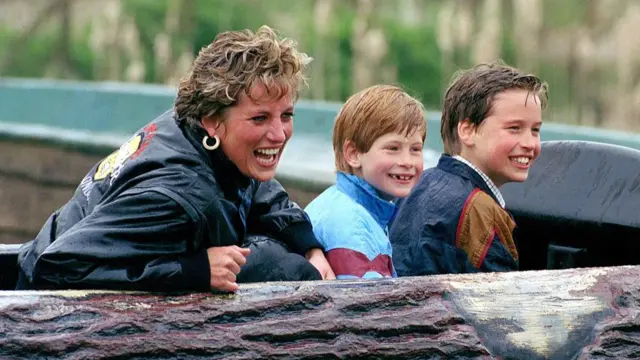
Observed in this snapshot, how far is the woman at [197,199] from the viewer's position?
92.7 inches

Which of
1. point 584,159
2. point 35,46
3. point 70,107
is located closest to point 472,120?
point 584,159

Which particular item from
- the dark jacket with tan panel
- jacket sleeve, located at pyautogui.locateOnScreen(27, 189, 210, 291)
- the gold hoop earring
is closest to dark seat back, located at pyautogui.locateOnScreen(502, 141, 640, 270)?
the dark jacket with tan panel

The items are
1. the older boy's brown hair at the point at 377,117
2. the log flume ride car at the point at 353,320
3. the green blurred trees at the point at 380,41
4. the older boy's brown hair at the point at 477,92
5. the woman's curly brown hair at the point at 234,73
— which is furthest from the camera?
the green blurred trees at the point at 380,41

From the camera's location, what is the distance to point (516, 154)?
3094mm

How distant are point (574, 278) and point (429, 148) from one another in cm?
592

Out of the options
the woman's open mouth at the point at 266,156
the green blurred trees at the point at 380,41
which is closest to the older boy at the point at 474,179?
the woman's open mouth at the point at 266,156

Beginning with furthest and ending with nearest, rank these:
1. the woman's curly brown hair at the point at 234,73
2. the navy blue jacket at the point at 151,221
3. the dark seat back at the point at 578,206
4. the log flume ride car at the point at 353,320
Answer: the dark seat back at the point at 578,206, the woman's curly brown hair at the point at 234,73, the navy blue jacket at the point at 151,221, the log flume ride car at the point at 353,320

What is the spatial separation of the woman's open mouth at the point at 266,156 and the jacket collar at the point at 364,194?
1.38 ft

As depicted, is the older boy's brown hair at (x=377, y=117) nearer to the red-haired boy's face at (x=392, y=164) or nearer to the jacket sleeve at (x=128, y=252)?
the red-haired boy's face at (x=392, y=164)

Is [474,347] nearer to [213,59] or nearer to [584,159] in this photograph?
[213,59]

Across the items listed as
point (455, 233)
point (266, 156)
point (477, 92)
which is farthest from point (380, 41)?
point (266, 156)

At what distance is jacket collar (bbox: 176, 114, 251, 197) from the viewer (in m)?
2.54

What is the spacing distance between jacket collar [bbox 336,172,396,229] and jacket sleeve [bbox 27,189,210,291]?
2.25 feet

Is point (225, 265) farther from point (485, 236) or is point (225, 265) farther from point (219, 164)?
point (485, 236)
